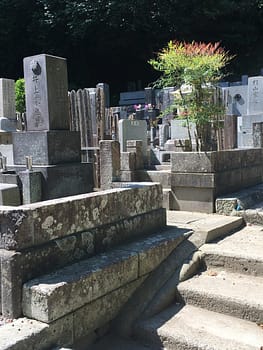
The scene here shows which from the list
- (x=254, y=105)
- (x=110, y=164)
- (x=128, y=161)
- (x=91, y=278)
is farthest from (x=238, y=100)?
(x=91, y=278)

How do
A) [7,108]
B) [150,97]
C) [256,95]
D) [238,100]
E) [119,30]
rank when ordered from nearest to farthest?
[256,95]
[7,108]
[238,100]
[150,97]
[119,30]

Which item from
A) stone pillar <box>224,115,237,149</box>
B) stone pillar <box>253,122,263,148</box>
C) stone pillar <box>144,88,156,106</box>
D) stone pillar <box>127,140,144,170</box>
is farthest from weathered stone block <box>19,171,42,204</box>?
stone pillar <box>144,88,156,106</box>

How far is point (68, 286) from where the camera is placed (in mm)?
2584

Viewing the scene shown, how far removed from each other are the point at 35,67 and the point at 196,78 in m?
2.08

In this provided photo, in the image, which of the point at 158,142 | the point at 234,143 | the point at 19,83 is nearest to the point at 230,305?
the point at 234,143

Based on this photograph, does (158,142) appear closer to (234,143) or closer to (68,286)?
(234,143)

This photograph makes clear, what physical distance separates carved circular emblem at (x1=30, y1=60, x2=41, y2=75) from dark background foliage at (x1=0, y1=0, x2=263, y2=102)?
2096 cm

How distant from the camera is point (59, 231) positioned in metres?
2.83

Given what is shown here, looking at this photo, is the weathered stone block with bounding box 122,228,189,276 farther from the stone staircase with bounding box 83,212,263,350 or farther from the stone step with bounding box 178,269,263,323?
the stone step with bounding box 178,269,263,323

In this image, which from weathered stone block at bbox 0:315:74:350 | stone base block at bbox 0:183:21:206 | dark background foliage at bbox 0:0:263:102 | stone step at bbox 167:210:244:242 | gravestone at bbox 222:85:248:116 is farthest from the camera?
dark background foliage at bbox 0:0:263:102

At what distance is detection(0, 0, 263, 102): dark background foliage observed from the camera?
79.9 ft

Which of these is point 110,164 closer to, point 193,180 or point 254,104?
point 193,180

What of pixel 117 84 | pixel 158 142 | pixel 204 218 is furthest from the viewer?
pixel 117 84

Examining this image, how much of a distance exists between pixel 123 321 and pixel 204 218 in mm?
1879
